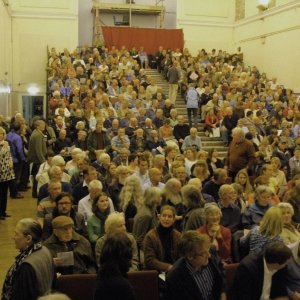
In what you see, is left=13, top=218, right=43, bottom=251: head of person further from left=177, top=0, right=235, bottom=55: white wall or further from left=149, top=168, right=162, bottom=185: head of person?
left=177, top=0, right=235, bottom=55: white wall

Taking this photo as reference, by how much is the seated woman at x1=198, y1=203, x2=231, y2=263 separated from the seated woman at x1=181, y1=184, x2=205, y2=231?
24cm

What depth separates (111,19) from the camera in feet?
74.6

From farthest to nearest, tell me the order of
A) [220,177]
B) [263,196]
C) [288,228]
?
[220,177] < [263,196] < [288,228]

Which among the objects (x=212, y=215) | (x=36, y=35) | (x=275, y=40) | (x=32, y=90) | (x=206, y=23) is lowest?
(x=212, y=215)

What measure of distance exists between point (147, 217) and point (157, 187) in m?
1.23

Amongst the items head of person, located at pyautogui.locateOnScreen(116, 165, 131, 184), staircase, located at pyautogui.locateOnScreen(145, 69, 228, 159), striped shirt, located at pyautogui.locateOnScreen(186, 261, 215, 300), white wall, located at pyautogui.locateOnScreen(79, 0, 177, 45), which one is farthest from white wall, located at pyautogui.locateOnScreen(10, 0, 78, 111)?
striped shirt, located at pyautogui.locateOnScreen(186, 261, 215, 300)

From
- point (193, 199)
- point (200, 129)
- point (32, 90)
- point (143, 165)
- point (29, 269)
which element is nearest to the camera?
point (29, 269)

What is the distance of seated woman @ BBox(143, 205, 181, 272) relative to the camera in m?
4.30

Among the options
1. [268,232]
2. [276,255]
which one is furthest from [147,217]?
[276,255]

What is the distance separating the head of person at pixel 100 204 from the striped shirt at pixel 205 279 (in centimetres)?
178

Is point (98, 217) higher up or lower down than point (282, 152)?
lower down

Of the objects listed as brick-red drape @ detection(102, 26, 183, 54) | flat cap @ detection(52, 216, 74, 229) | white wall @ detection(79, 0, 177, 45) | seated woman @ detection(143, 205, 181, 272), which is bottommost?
seated woman @ detection(143, 205, 181, 272)

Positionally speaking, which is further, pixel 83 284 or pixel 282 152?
pixel 282 152

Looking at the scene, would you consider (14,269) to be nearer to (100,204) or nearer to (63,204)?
(63,204)
